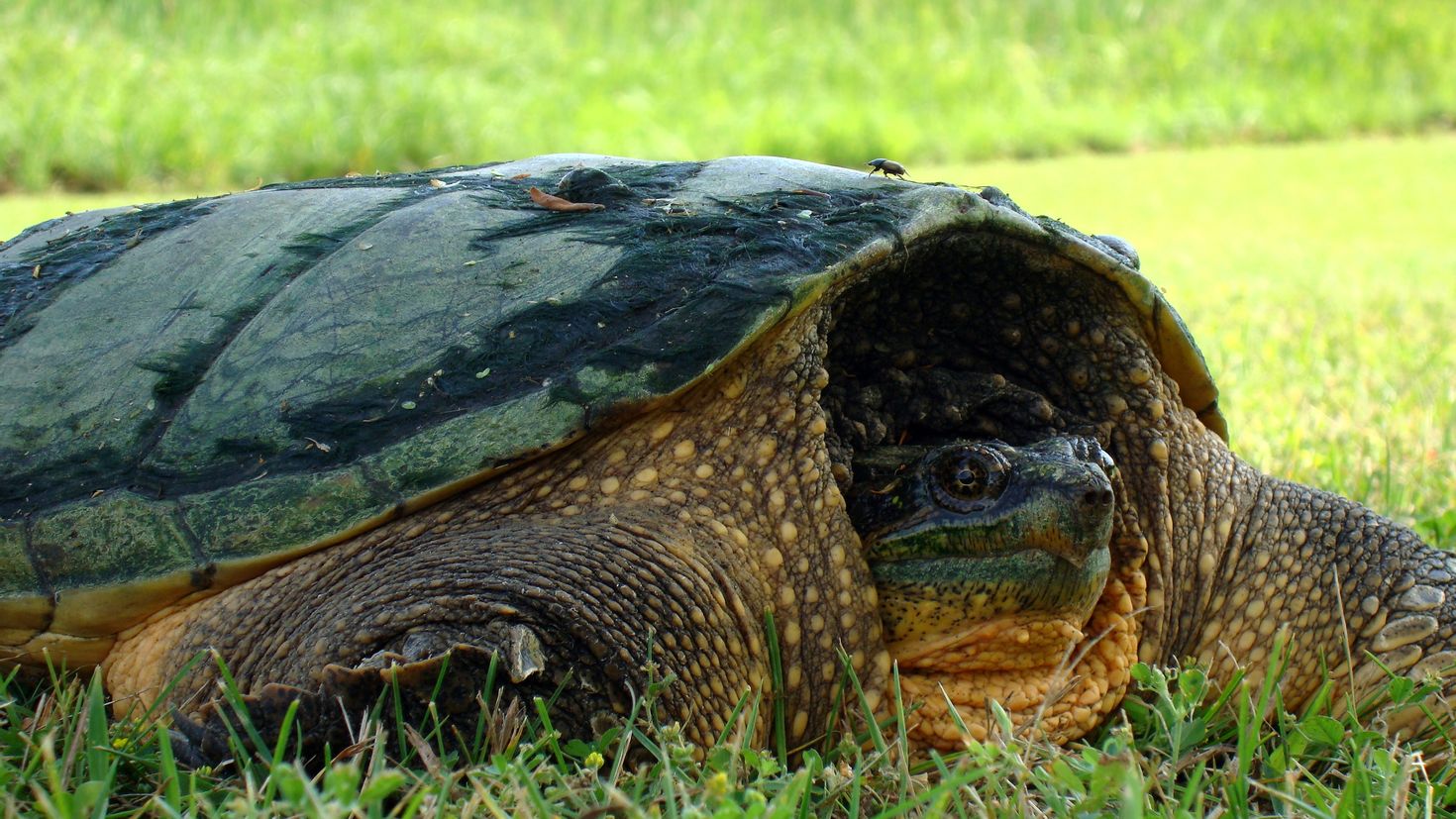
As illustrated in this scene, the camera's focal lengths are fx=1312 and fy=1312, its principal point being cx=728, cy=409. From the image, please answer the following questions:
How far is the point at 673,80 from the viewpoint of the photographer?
1286 centimetres

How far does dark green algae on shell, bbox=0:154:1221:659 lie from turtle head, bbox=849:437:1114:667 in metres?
0.33

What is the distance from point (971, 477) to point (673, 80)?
37.8ft

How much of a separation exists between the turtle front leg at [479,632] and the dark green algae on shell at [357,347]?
0.07 meters

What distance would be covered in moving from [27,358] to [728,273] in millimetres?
1117

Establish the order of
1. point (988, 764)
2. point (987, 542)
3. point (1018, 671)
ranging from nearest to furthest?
point (988, 764) < point (987, 542) < point (1018, 671)

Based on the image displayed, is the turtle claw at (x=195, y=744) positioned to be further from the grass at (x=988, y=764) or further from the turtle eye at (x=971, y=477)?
the turtle eye at (x=971, y=477)

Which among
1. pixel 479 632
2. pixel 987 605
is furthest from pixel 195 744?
pixel 987 605

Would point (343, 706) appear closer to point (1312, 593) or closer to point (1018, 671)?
point (1018, 671)

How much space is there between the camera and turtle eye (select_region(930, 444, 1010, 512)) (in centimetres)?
185

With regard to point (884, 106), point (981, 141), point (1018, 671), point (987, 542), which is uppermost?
point (884, 106)

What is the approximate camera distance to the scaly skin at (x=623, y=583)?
1660mm

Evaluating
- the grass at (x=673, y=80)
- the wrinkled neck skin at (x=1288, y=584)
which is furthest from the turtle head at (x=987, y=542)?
the grass at (x=673, y=80)

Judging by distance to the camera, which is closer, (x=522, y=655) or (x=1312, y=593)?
(x=522, y=655)

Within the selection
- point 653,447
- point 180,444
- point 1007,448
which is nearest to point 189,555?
point 180,444
